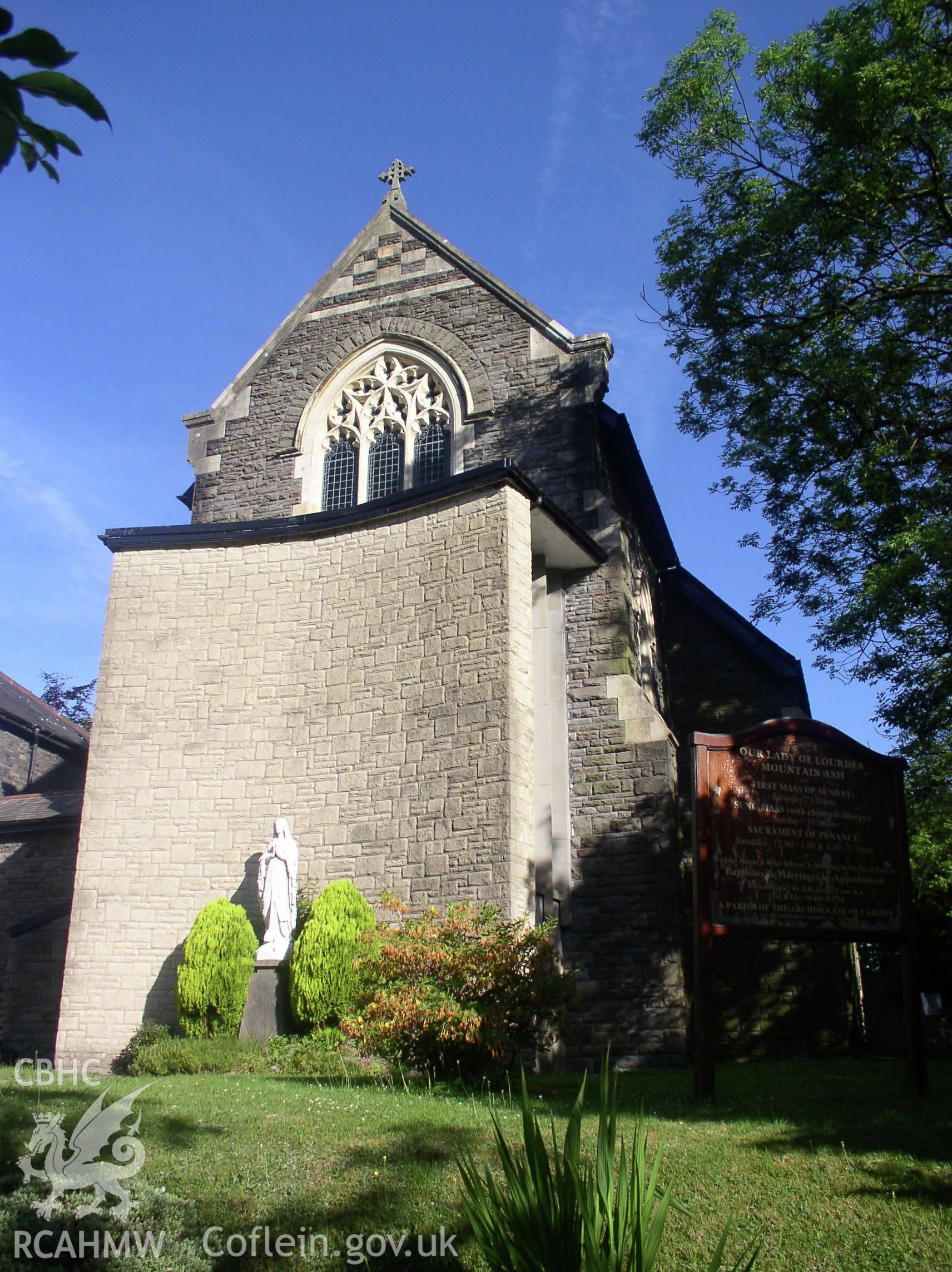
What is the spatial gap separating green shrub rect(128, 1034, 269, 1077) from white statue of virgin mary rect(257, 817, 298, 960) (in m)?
1.12

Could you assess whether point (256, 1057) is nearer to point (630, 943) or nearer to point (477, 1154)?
point (630, 943)

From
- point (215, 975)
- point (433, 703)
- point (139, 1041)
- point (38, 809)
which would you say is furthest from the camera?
point (38, 809)

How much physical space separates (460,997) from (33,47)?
26.4ft

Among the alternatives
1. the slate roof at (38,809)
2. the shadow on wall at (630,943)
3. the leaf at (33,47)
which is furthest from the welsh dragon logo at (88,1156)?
the slate roof at (38,809)

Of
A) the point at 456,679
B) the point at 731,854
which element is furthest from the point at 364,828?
the point at 731,854

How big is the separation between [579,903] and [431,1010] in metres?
5.83

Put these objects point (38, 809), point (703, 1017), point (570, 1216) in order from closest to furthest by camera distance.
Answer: point (570, 1216), point (703, 1017), point (38, 809)

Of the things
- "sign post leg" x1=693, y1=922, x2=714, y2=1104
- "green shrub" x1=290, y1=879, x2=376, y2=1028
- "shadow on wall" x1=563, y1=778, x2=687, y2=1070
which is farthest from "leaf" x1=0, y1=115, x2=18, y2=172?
"shadow on wall" x1=563, y1=778, x2=687, y2=1070

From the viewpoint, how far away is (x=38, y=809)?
17.8 meters

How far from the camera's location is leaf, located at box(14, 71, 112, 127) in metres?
2.08

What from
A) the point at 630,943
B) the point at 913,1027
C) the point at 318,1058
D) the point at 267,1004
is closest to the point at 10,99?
the point at 913,1027

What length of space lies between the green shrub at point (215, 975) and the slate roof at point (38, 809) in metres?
4.86

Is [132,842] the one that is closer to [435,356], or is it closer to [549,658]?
[549,658]

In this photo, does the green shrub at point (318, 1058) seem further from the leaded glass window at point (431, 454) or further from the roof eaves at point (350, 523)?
the leaded glass window at point (431, 454)
